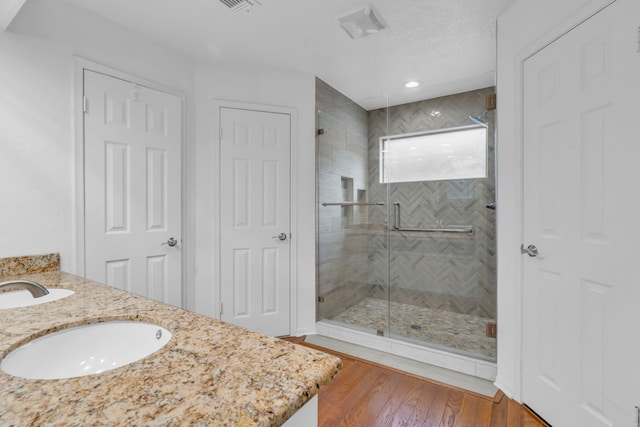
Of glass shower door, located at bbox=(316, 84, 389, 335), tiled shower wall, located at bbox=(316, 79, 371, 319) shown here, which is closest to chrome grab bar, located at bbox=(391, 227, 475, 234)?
glass shower door, located at bbox=(316, 84, 389, 335)

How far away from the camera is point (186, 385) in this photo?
0.56m

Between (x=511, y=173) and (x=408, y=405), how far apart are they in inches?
60.0

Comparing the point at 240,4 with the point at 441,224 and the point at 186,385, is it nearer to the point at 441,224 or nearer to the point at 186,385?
the point at 186,385

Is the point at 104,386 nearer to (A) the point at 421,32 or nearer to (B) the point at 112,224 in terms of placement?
(B) the point at 112,224

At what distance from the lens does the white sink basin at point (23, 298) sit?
4.04ft

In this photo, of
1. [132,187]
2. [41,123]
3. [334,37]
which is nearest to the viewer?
[41,123]

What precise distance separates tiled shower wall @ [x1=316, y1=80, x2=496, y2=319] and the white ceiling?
31 cm

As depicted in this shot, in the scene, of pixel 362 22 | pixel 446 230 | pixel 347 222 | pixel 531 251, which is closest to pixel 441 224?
pixel 446 230

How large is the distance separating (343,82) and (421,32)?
38.4 inches

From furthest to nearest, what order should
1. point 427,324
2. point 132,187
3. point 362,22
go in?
point 427,324
point 132,187
point 362,22

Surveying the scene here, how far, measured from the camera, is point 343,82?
3004mm

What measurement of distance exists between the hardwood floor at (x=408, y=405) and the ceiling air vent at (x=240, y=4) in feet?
7.96

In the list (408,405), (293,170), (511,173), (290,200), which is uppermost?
(293,170)

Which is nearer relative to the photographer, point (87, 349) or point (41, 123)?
point (87, 349)
